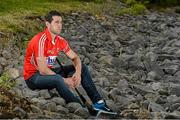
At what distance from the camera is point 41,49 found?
34.9ft

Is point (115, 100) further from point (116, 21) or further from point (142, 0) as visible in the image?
point (142, 0)

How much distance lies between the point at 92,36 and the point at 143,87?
8864 millimetres

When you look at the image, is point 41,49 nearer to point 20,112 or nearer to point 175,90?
point 20,112

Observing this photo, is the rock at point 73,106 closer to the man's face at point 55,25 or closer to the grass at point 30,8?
the man's face at point 55,25

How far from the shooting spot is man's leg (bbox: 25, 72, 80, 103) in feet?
35.0

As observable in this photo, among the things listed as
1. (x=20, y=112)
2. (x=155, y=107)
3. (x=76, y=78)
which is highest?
(x=76, y=78)

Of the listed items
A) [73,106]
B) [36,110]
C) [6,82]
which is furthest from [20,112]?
[6,82]

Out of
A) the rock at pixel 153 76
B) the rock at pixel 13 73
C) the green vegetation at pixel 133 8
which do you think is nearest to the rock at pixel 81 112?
the rock at pixel 13 73

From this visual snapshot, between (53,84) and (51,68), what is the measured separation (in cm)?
54

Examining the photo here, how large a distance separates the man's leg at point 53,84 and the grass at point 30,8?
7.60 meters

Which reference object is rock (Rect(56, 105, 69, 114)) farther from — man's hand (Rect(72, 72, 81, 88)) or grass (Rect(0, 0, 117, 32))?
grass (Rect(0, 0, 117, 32))

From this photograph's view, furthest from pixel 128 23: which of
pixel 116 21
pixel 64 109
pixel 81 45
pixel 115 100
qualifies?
pixel 64 109

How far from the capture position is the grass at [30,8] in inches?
780

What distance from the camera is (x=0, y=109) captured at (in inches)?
373
